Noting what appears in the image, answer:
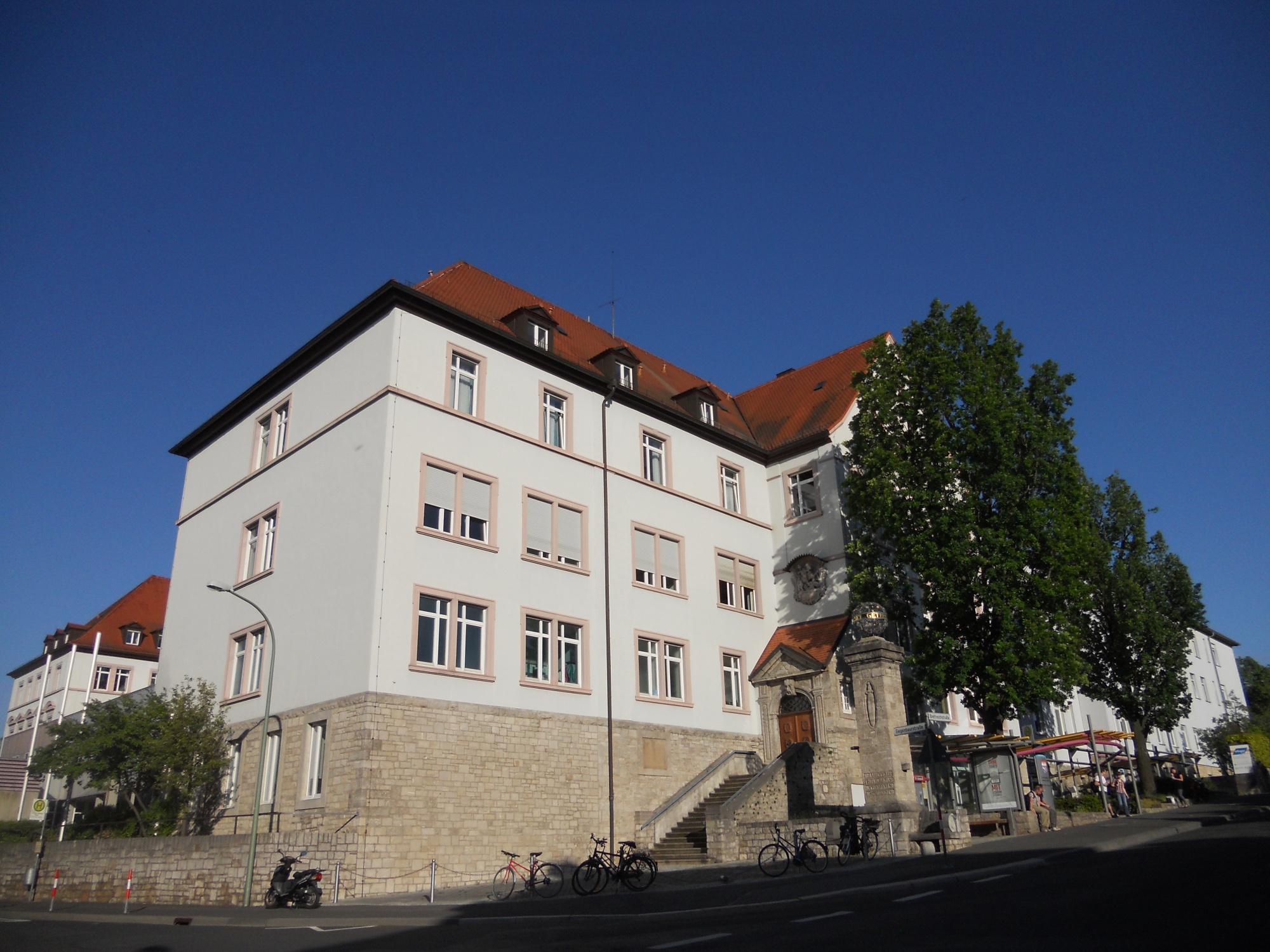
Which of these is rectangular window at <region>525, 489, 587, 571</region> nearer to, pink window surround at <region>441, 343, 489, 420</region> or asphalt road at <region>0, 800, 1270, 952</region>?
pink window surround at <region>441, 343, 489, 420</region>

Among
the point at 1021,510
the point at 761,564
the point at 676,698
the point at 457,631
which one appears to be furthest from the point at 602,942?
the point at 761,564

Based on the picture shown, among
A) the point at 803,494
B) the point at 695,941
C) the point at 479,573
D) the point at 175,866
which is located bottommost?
the point at 695,941

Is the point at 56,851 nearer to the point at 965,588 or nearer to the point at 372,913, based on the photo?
the point at 372,913

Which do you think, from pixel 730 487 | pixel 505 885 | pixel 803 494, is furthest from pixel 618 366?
pixel 505 885

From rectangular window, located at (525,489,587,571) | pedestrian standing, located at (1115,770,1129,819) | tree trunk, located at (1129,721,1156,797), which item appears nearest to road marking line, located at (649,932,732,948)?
rectangular window, located at (525,489,587,571)

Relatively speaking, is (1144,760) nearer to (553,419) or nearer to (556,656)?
(556,656)

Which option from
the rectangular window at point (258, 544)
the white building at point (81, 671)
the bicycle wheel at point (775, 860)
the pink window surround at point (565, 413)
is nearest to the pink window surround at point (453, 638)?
the pink window surround at point (565, 413)

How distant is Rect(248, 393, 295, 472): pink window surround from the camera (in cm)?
2669

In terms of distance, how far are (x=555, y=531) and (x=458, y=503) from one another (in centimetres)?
333

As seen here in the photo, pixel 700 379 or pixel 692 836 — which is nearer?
pixel 692 836

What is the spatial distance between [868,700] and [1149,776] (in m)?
21.5

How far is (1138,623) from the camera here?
3712cm

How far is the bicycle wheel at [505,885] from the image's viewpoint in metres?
17.5

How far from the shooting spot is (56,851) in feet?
82.5
